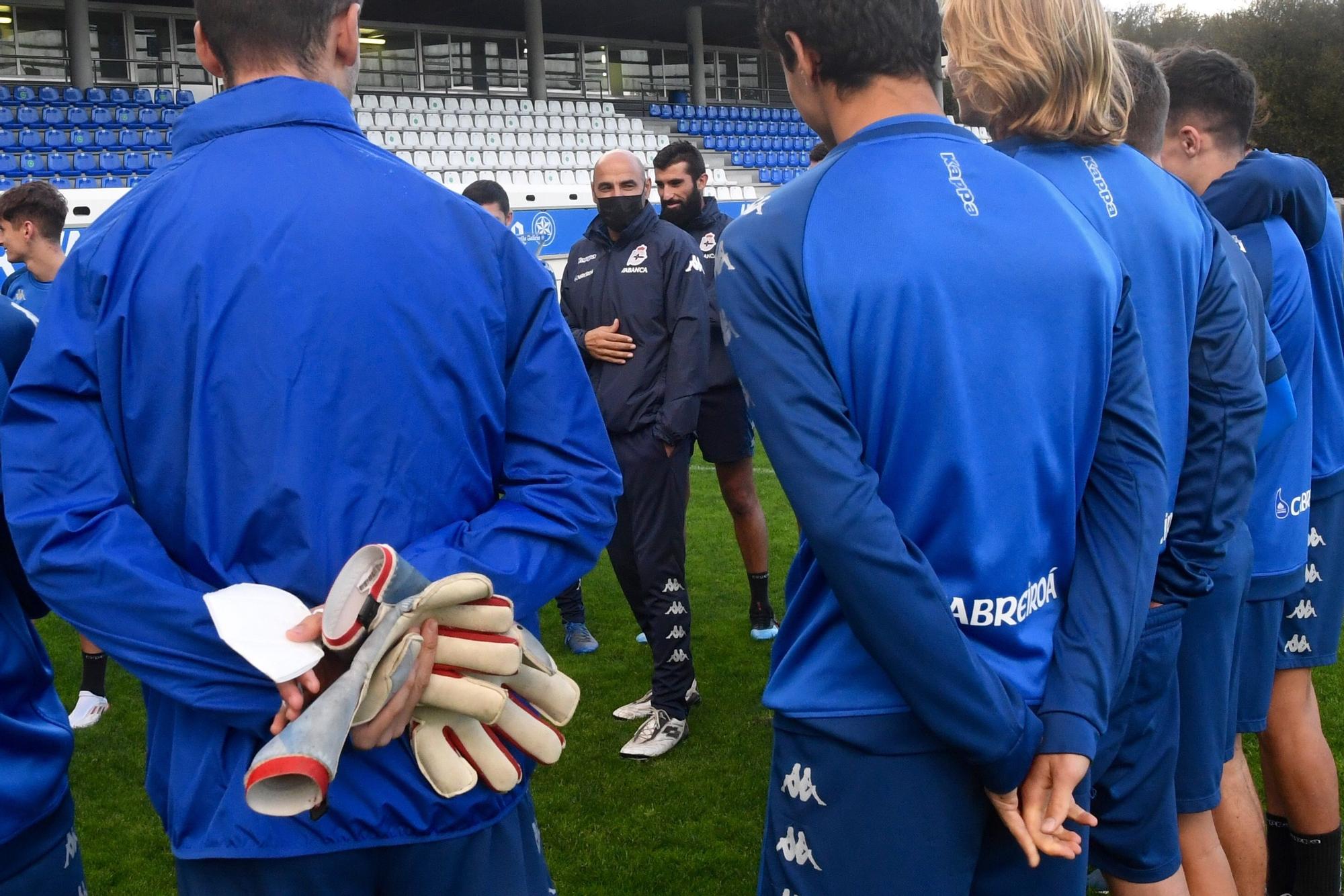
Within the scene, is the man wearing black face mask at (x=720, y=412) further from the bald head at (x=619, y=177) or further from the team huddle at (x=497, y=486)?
the team huddle at (x=497, y=486)

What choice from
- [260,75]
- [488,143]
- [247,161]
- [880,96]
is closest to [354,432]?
[247,161]

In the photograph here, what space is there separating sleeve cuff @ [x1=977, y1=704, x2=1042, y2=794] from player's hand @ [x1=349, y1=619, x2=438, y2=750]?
702 millimetres

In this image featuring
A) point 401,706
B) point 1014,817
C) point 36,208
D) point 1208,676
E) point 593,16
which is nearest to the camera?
point 401,706

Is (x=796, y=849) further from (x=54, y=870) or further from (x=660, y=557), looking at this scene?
(x=660, y=557)

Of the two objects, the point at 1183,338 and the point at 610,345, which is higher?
the point at 1183,338

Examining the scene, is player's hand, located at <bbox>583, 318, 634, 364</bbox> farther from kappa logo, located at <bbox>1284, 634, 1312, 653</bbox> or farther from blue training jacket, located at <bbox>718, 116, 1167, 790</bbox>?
blue training jacket, located at <bbox>718, 116, 1167, 790</bbox>

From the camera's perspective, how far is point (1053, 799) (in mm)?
1522

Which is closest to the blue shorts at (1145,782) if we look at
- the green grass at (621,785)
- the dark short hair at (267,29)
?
the green grass at (621,785)

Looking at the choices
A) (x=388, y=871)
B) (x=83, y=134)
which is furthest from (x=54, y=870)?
(x=83, y=134)

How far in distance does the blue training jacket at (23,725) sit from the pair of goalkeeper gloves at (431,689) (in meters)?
0.62

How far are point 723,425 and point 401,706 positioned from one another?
12.7 feet

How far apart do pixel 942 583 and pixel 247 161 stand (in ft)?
3.46

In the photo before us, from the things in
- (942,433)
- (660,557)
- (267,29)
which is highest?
(267,29)

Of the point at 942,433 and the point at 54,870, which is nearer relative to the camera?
the point at 942,433
